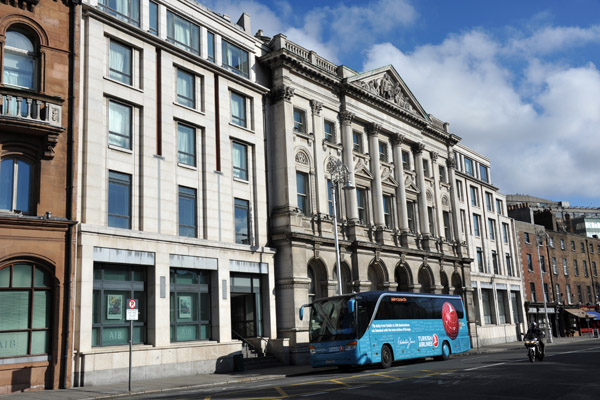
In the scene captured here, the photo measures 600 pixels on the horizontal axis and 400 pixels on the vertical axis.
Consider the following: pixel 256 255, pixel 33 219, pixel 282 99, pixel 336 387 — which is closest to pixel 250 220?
pixel 256 255

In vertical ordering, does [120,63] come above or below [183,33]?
below

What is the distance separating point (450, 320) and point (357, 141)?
15168 millimetres

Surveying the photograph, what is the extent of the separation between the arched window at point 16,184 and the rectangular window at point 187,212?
7.80 m

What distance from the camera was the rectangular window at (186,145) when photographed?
29406mm

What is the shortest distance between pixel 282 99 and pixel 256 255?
972 centimetres

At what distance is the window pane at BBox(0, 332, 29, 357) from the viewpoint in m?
20.6

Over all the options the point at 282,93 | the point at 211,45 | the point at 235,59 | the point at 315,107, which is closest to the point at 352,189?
the point at 315,107

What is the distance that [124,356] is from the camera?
933 inches

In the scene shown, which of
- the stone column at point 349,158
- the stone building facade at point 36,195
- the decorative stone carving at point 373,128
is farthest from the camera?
the decorative stone carving at point 373,128

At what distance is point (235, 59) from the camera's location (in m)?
33.8

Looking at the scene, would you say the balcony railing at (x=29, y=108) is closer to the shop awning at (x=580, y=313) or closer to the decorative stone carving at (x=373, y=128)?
the decorative stone carving at (x=373, y=128)

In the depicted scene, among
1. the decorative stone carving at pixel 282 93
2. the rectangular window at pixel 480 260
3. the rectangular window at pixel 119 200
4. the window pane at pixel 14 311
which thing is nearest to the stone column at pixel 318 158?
the decorative stone carving at pixel 282 93

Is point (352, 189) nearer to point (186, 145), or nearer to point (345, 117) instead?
point (345, 117)

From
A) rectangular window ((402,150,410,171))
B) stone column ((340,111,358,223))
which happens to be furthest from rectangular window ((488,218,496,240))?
stone column ((340,111,358,223))
